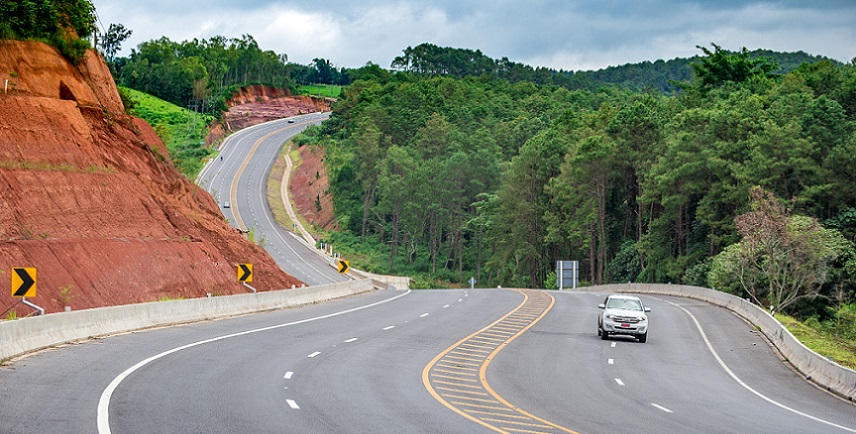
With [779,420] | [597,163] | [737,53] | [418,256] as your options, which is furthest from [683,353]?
[418,256]

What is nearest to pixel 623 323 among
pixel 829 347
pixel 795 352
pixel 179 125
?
pixel 795 352

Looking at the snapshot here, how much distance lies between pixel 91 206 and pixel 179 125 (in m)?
124

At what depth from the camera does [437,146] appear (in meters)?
136

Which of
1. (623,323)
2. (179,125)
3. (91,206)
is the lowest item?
(623,323)

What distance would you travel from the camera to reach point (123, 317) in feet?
100.0

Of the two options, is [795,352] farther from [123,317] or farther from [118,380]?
[123,317]

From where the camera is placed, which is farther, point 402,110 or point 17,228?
point 402,110

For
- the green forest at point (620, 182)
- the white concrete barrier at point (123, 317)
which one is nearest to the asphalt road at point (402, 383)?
the white concrete barrier at point (123, 317)

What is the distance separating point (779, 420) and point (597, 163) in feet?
257

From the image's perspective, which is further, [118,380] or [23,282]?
[23,282]

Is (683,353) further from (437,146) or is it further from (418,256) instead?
(437,146)

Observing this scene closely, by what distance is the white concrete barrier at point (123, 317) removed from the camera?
925 inches

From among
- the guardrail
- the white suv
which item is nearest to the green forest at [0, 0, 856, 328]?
the guardrail

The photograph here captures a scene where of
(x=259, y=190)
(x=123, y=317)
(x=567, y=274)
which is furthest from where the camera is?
(x=259, y=190)
